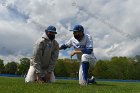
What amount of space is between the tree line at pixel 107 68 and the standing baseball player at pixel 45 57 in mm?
91083

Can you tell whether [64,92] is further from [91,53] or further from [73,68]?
[73,68]

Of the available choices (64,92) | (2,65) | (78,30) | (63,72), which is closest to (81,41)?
(78,30)

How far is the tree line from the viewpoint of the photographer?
112m

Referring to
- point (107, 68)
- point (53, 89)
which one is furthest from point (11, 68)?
point (53, 89)

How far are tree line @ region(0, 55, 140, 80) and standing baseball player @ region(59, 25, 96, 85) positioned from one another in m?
91.1

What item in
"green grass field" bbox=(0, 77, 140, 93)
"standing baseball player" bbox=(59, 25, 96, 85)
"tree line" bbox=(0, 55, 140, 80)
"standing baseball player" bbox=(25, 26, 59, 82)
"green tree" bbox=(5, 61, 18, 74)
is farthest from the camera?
"green tree" bbox=(5, 61, 18, 74)

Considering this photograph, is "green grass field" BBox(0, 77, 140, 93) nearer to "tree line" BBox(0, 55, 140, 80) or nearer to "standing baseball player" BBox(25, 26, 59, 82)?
"standing baseball player" BBox(25, 26, 59, 82)

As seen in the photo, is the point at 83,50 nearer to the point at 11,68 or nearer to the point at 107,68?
the point at 107,68

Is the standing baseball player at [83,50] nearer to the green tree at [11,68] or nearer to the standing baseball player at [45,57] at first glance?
the standing baseball player at [45,57]

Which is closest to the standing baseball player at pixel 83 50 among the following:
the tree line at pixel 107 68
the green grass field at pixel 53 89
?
the green grass field at pixel 53 89

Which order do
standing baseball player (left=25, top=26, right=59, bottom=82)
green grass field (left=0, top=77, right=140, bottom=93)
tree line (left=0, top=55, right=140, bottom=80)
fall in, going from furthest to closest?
tree line (left=0, top=55, right=140, bottom=80)
standing baseball player (left=25, top=26, right=59, bottom=82)
green grass field (left=0, top=77, right=140, bottom=93)

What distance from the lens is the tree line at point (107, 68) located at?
4402 inches

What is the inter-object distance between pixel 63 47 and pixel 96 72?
103881 mm

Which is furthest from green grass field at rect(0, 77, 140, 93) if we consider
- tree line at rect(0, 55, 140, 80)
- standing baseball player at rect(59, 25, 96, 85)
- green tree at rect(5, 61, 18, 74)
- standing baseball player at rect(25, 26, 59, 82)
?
green tree at rect(5, 61, 18, 74)
